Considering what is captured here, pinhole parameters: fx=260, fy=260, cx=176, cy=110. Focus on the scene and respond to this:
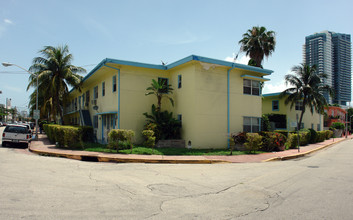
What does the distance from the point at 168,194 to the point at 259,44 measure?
2729 centimetres

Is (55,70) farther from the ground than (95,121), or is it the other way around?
(55,70)

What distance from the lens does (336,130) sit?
151 ft

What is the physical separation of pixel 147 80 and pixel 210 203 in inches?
526

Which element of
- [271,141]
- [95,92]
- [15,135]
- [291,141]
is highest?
[95,92]

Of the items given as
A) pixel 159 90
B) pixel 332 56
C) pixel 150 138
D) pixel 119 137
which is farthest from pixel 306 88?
pixel 332 56

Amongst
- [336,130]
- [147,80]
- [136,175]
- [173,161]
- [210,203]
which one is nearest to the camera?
[210,203]

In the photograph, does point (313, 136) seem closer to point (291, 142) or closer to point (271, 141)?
point (291, 142)

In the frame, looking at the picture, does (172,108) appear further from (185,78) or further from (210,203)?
(210,203)

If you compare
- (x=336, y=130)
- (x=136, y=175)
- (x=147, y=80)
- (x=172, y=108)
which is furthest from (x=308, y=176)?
(x=336, y=130)

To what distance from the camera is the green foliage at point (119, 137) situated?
13.9 m

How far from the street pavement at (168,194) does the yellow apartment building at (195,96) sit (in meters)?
7.42

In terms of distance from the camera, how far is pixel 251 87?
19.3m

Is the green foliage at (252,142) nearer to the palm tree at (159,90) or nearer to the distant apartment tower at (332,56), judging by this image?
the palm tree at (159,90)

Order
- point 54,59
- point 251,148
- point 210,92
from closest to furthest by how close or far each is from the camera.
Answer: point 251,148, point 210,92, point 54,59
